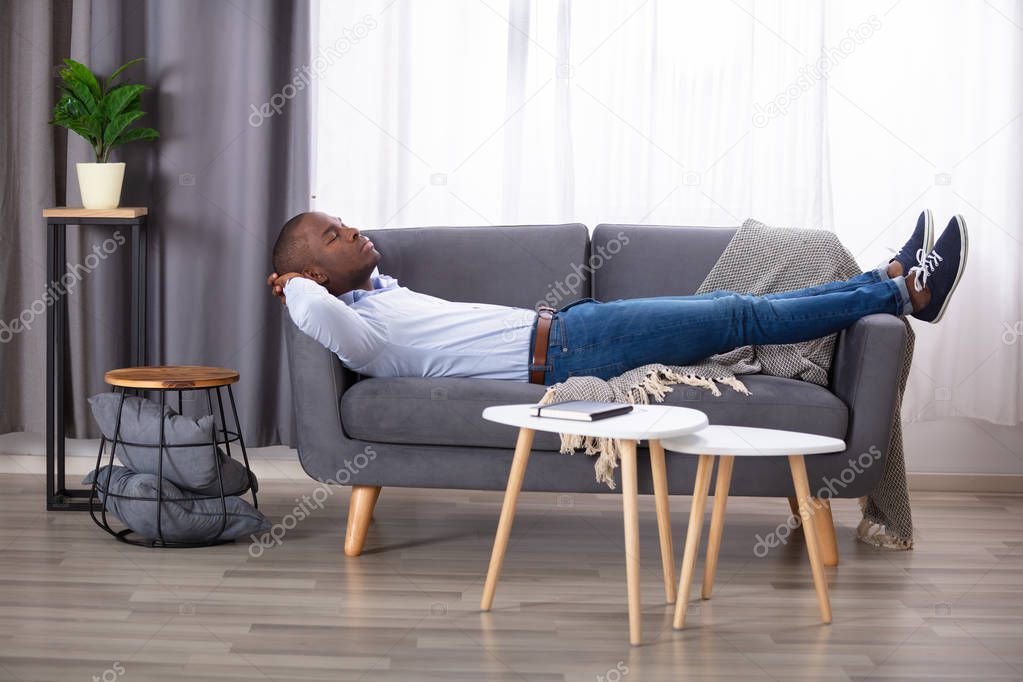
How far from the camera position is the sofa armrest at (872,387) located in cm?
254

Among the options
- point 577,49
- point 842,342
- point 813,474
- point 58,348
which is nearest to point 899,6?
point 577,49

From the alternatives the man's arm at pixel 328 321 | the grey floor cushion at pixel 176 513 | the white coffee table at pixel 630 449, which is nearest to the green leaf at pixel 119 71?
the man's arm at pixel 328 321

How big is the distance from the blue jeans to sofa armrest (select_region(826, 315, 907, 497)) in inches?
2.9

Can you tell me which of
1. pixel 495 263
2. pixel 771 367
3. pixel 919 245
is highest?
pixel 919 245

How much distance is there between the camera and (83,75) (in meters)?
3.10

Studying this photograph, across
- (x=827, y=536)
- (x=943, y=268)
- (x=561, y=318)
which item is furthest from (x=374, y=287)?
(x=943, y=268)

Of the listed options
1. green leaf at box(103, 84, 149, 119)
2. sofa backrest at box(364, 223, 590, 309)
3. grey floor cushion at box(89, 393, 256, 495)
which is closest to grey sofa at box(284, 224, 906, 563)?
grey floor cushion at box(89, 393, 256, 495)

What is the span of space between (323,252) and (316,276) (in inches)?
2.6

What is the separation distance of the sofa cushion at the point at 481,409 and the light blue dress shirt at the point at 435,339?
3.9 inches

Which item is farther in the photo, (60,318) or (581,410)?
(60,318)

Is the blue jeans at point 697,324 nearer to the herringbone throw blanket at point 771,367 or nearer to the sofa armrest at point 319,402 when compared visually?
the herringbone throw blanket at point 771,367

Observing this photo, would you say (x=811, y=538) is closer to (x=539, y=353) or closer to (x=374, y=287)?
(x=539, y=353)

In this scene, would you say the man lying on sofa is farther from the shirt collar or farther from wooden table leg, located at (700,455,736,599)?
wooden table leg, located at (700,455,736,599)

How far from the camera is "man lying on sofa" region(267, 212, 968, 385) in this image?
8.61ft
